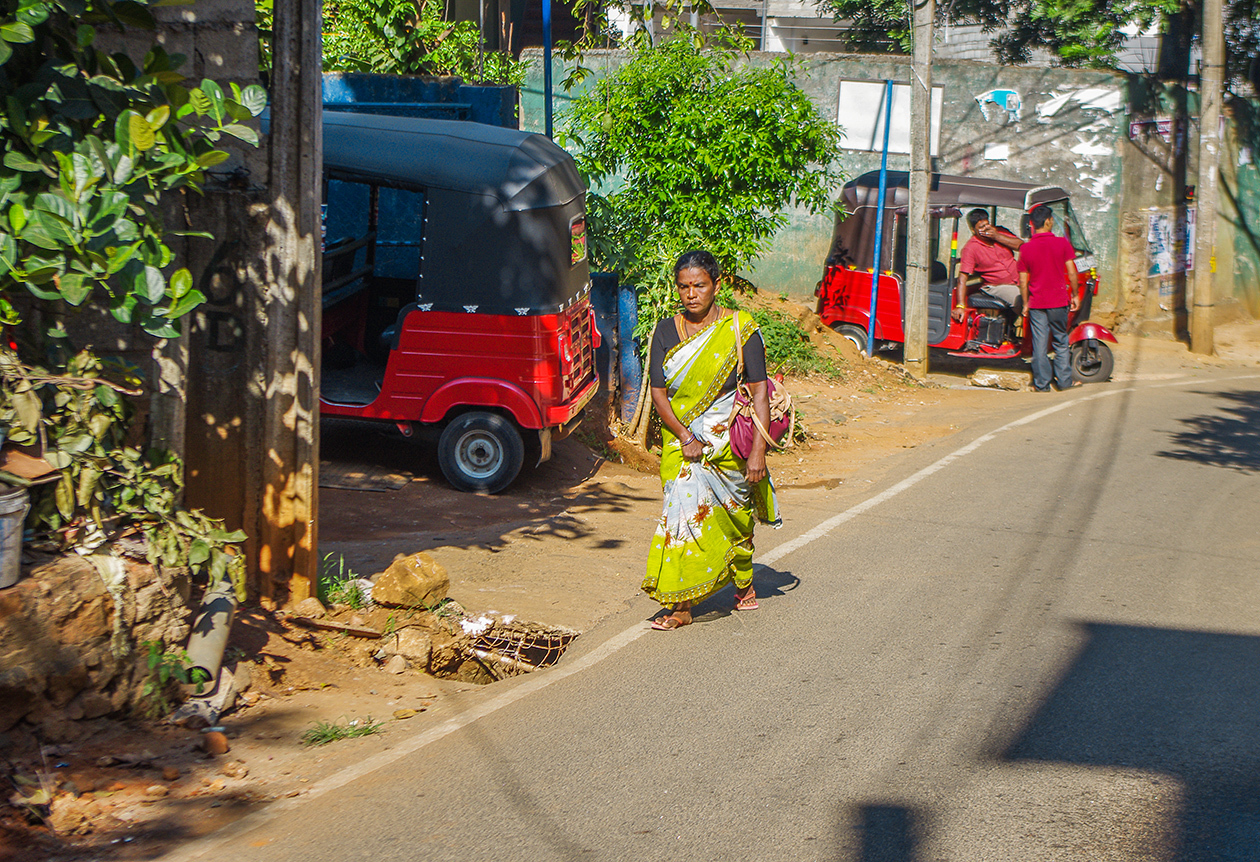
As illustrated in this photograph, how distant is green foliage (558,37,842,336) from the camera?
1141 cm

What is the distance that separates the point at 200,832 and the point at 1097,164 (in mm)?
Answer: 17802

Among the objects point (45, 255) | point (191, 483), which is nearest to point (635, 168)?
point (191, 483)

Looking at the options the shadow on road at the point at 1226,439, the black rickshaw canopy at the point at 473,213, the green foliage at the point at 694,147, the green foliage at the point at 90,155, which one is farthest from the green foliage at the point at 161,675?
the shadow on road at the point at 1226,439

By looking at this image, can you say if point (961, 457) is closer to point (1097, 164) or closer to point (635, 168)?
point (635, 168)

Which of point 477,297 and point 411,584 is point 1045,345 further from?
point 411,584

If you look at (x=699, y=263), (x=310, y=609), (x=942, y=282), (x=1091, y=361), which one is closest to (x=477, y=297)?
(x=699, y=263)

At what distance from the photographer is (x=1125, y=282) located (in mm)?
18172

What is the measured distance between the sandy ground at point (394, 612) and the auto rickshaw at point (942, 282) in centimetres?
105

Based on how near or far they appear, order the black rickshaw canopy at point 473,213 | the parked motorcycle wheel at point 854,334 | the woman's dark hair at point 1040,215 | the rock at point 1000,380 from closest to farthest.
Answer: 1. the black rickshaw canopy at point 473,213
2. the woman's dark hair at point 1040,215
3. the rock at point 1000,380
4. the parked motorcycle wheel at point 854,334

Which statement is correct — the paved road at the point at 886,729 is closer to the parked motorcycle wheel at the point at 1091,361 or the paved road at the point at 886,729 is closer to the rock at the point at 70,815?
the rock at the point at 70,815

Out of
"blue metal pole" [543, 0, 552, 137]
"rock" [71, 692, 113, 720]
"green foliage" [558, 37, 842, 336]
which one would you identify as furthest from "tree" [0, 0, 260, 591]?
"blue metal pole" [543, 0, 552, 137]

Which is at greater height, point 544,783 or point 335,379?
point 335,379

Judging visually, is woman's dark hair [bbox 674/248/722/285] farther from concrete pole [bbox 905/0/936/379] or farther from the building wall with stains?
the building wall with stains

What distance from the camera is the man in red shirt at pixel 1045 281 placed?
13.4m
